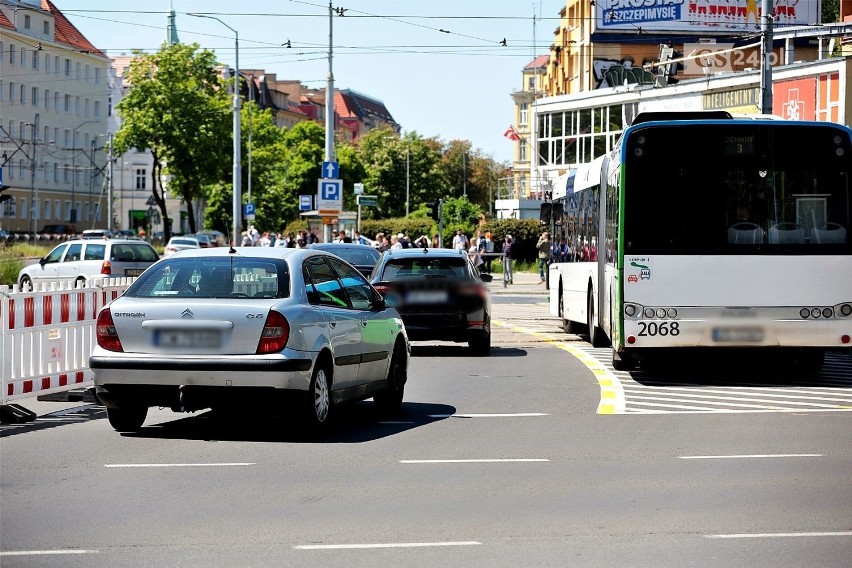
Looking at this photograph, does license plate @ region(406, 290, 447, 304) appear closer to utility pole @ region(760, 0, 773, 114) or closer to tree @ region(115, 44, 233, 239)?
utility pole @ region(760, 0, 773, 114)

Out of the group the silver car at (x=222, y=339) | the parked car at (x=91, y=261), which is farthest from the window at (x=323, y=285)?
the parked car at (x=91, y=261)

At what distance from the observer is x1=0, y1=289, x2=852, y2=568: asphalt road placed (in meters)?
→ 7.29

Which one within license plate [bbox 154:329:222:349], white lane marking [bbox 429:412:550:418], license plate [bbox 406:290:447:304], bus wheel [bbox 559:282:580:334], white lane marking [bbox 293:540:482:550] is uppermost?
license plate [bbox 406:290:447:304]

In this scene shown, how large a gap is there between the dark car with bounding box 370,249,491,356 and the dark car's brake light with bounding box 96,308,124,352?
934 centimetres

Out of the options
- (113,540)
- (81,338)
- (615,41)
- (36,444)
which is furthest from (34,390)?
(615,41)

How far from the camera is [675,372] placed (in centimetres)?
1906

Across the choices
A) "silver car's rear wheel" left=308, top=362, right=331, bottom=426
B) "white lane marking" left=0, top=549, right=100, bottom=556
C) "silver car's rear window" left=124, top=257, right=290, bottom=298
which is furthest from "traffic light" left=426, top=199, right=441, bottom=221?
"white lane marking" left=0, top=549, right=100, bottom=556

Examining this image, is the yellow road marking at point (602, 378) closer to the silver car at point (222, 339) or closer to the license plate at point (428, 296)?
the license plate at point (428, 296)

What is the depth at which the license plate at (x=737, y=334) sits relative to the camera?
55.3 ft

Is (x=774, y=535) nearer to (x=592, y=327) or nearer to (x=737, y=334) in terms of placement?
(x=737, y=334)

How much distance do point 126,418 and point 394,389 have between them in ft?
9.02

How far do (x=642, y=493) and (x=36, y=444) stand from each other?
5020 millimetres

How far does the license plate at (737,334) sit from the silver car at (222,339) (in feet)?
19.3

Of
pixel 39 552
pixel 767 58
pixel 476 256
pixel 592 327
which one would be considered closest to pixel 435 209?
pixel 476 256
